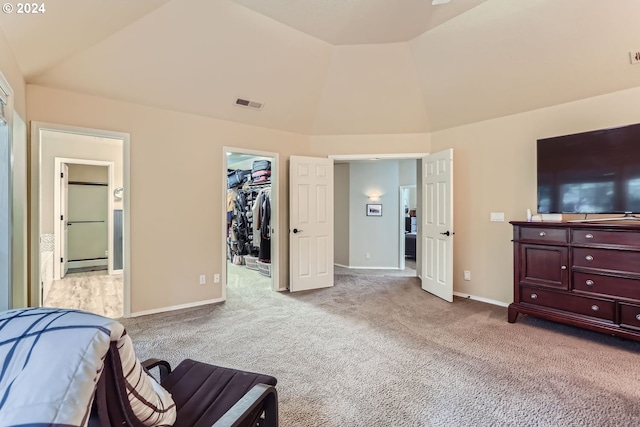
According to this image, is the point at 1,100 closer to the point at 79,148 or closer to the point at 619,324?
the point at 79,148

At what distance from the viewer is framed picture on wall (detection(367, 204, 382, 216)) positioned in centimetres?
678

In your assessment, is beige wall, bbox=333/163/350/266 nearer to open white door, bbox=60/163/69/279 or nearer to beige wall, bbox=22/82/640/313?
beige wall, bbox=22/82/640/313

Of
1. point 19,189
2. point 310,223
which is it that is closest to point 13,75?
point 19,189

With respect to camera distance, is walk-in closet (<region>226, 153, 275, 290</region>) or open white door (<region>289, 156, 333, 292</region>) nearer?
open white door (<region>289, 156, 333, 292</region>)

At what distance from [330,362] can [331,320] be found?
0.95 metres

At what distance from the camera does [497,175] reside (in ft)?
13.4

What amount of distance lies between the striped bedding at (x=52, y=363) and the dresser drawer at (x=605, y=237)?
365cm

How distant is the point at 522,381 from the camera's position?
7.33 ft

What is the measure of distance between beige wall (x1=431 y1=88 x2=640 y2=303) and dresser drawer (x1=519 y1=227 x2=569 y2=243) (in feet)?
2.15

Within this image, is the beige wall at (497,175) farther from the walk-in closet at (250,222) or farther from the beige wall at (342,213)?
the walk-in closet at (250,222)

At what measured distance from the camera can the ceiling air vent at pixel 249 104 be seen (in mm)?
4027

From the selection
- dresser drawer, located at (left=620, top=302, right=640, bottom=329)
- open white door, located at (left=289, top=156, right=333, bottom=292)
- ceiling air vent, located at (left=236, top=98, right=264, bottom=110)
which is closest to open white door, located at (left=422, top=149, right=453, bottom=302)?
open white door, located at (left=289, top=156, right=333, bottom=292)

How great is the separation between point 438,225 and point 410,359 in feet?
7.62

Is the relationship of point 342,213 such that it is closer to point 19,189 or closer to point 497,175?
point 497,175
